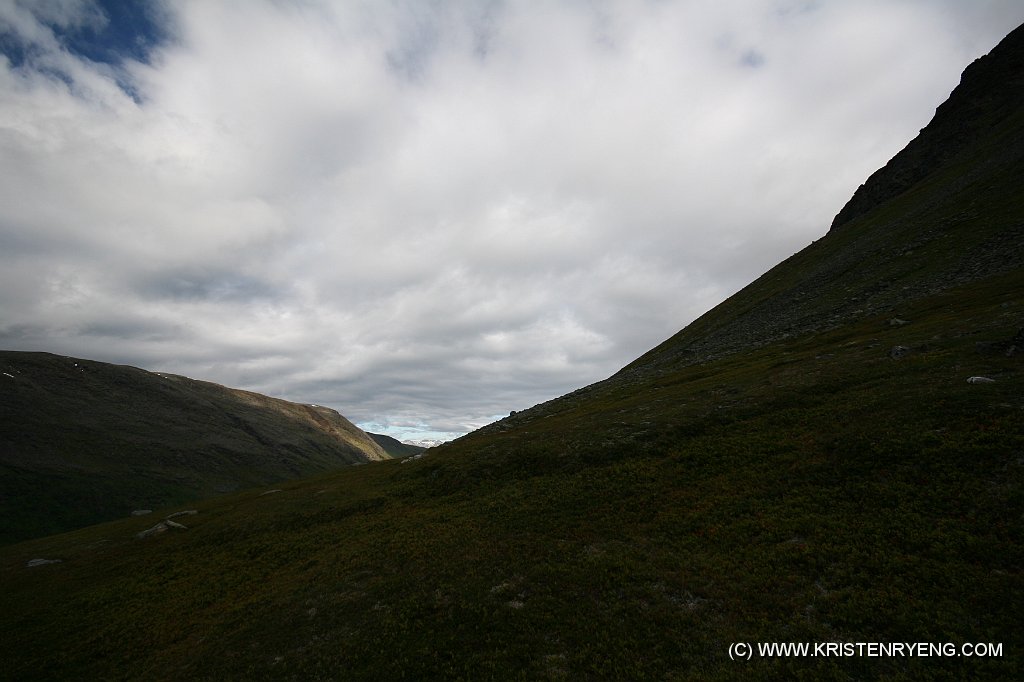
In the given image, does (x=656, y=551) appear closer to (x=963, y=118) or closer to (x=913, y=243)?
(x=913, y=243)

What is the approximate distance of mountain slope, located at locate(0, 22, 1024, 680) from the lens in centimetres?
1652

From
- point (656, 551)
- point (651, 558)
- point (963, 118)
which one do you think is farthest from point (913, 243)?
point (963, 118)

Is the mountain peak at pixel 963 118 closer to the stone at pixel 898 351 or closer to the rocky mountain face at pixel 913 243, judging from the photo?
the rocky mountain face at pixel 913 243

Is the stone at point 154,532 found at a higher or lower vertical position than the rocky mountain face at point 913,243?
lower

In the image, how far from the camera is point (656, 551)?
24094 millimetres

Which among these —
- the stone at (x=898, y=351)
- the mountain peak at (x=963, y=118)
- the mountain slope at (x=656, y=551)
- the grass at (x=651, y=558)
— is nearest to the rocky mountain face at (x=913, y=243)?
the mountain peak at (x=963, y=118)

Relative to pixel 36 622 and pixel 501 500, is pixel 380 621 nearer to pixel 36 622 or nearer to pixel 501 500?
pixel 501 500

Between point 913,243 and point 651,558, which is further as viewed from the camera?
point 913,243

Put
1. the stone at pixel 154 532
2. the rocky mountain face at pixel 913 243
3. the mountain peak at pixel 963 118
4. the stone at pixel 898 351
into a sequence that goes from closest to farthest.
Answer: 1. the stone at pixel 898 351
2. the stone at pixel 154 532
3. the rocky mountain face at pixel 913 243
4. the mountain peak at pixel 963 118

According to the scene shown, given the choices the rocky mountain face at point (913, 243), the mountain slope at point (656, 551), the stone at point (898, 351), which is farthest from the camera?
the rocky mountain face at point (913, 243)

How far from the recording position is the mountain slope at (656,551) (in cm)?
1652

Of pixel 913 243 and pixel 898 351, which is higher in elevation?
pixel 913 243

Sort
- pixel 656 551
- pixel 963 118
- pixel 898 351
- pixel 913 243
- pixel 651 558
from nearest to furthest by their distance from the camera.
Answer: pixel 651 558 < pixel 656 551 < pixel 898 351 < pixel 913 243 < pixel 963 118

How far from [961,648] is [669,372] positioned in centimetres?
6261
